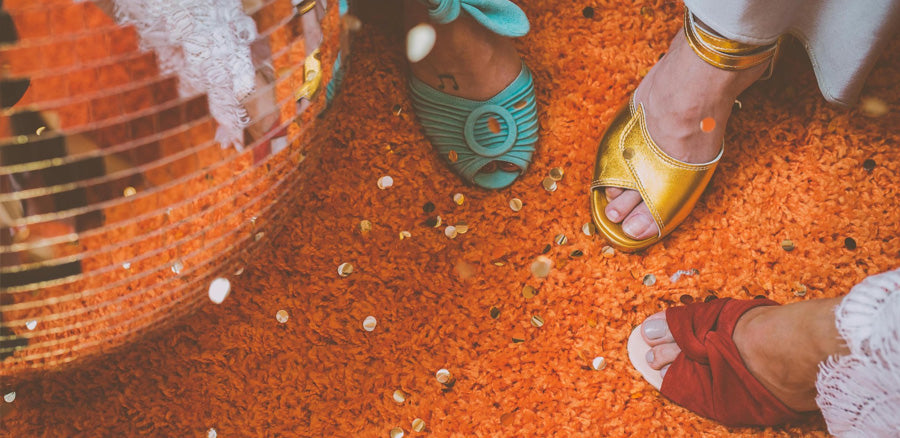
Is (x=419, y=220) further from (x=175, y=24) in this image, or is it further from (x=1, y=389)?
(x=1, y=389)

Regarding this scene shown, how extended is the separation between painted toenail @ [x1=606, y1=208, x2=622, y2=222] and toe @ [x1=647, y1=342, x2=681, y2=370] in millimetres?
195

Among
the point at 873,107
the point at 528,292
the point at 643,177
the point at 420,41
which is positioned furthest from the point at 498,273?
the point at 873,107

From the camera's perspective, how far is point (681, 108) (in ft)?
2.95

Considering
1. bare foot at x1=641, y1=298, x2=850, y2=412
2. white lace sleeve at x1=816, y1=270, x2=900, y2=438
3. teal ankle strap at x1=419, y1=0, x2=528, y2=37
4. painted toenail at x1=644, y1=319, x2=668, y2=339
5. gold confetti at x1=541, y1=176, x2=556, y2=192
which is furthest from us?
gold confetti at x1=541, y1=176, x2=556, y2=192

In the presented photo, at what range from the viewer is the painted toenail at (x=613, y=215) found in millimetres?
950

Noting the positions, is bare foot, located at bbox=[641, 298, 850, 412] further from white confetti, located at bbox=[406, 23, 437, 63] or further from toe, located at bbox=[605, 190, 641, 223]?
white confetti, located at bbox=[406, 23, 437, 63]

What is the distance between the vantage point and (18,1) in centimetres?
57

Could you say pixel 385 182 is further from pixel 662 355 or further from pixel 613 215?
pixel 662 355

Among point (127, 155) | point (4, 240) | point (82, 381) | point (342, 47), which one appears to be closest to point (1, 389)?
point (82, 381)

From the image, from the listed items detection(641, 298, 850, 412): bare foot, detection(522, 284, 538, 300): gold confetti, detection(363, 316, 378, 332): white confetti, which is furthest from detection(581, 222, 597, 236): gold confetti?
detection(363, 316, 378, 332): white confetti

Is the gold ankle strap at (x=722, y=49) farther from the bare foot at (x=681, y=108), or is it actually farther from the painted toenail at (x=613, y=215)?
the painted toenail at (x=613, y=215)

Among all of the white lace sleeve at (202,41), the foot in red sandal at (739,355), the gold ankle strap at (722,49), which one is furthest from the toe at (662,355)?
the white lace sleeve at (202,41)

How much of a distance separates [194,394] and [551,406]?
51cm

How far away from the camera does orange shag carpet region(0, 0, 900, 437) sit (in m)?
0.89
